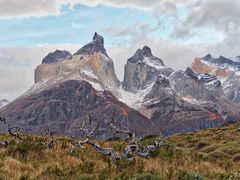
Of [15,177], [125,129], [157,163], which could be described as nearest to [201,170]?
[157,163]

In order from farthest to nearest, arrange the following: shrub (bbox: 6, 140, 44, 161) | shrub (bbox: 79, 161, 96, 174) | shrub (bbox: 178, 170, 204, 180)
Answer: shrub (bbox: 6, 140, 44, 161), shrub (bbox: 79, 161, 96, 174), shrub (bbox: 178, 170, 204, 180)

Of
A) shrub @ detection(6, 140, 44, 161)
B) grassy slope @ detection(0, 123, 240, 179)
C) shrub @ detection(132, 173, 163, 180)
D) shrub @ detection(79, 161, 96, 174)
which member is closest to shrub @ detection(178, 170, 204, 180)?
grassy slope @ detection(0, 123, 240, 179)

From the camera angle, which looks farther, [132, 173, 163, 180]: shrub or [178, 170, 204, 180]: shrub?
[178, 170, 204, 180]: shrub

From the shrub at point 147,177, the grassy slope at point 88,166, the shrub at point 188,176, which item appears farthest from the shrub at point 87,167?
the shrub at point 188,176

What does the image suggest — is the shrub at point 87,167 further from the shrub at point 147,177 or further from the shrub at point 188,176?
the shrub at point 188,176

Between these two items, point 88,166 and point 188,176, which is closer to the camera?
point 188,176

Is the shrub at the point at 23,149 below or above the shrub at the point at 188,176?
above

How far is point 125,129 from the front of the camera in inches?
674

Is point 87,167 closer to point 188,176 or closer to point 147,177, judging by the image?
point 147,177

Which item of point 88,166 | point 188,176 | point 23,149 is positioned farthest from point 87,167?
point 23,149

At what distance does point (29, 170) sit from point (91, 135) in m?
4.46

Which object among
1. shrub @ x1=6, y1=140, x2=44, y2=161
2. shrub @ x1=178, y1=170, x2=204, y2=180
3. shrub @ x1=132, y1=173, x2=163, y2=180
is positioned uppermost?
shrub @ x1=6, y1=140, x2=44, y2=161

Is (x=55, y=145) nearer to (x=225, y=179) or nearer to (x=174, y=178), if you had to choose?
(x=174, y=178)

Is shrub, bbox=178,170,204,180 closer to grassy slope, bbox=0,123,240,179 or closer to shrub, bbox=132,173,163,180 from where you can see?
grassy slope, bbox=0,123,240,179
